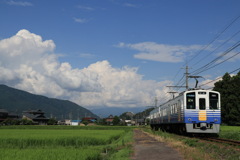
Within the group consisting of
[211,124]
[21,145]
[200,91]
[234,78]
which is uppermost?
[234,78]

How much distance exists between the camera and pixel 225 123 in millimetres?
61781

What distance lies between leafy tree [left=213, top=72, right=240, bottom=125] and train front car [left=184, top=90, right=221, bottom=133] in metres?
39.5

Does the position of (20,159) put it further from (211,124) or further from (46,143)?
(211,124)

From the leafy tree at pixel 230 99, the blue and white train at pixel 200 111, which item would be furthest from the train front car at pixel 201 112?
the leafy tree at pixel 230 99

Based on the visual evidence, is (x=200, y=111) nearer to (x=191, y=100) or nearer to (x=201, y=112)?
(x=201, y=112)

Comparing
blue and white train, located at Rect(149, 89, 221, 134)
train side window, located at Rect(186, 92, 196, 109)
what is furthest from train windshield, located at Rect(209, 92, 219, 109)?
train side window, located at Rect(186, 92, 196, 109)

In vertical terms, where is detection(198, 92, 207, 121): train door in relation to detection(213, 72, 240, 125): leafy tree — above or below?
below

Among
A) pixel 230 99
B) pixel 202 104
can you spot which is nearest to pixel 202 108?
pixel 202 104

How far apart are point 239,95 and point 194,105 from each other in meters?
42.1

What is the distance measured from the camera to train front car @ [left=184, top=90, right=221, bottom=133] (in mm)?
21391

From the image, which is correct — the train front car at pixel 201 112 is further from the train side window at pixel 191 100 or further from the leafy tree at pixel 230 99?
the leafy tree at pixel 230 99

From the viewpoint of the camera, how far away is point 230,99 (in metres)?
59.8

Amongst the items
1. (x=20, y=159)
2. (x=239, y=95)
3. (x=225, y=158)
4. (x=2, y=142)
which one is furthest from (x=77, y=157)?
(x=239, y=95)

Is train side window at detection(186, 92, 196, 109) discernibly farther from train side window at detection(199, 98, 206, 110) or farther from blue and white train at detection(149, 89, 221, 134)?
train side window at detection(199, 98, 206, 110)
